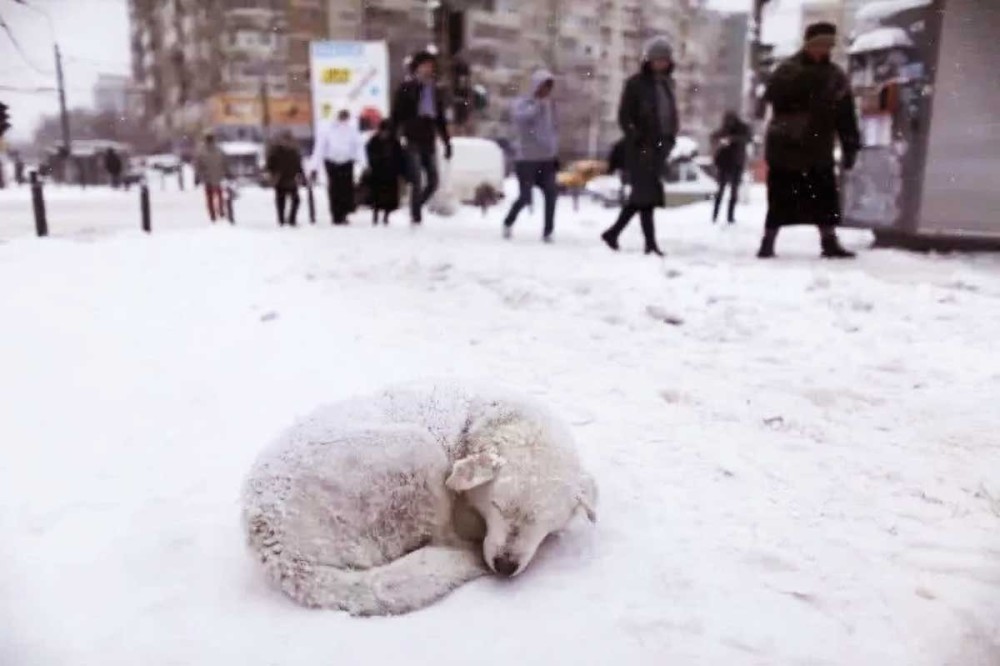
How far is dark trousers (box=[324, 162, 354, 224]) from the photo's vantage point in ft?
17.1

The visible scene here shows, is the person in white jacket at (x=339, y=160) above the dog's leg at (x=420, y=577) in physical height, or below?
above

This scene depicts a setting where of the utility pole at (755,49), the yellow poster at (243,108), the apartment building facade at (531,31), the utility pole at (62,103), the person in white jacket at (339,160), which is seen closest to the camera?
the utility pole at (62,103)

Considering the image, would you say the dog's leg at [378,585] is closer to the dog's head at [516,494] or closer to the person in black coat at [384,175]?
the dog's head at [516,494]

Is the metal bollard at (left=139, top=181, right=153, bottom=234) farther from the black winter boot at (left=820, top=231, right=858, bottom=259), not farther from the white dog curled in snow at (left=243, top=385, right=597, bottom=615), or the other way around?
the black winter boot at (left=820, top=231, right=858, bottom=259)

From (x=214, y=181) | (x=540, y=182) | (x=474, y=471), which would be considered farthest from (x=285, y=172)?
(x=474, y=471)

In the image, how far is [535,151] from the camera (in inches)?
157

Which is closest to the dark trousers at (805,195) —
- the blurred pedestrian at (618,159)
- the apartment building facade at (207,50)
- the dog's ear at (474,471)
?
the blurred pedestrian at (618,159)

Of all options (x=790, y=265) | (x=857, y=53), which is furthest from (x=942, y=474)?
(x=857, y=53)

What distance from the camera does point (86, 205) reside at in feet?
3.55

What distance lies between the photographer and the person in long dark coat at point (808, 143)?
287 centimetres

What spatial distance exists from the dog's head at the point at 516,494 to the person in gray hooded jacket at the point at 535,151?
2.96 meters

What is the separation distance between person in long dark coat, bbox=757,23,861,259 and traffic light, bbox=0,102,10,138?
9.16ft

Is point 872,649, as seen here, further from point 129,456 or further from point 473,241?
point 473,241

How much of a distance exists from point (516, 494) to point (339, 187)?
15.2 ft
